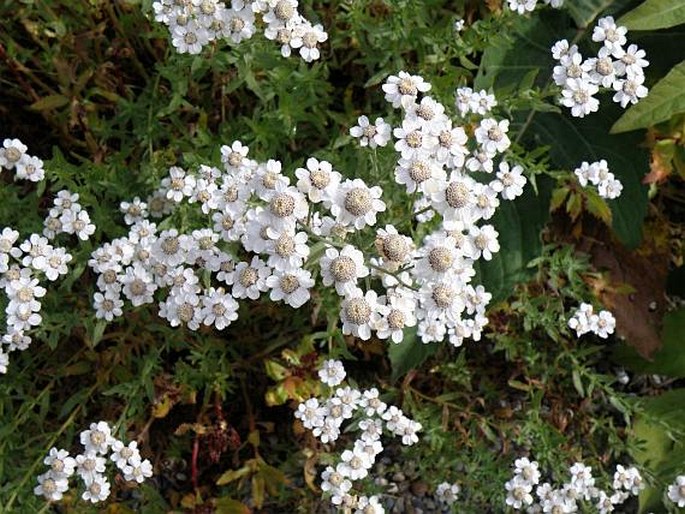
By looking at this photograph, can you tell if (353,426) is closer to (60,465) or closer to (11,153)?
(60,465)

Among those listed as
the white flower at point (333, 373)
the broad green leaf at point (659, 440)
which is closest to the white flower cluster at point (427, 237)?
the white flower at point (333, 373)

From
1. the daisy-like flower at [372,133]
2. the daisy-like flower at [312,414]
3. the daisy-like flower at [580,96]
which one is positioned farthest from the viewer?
the daisy-like flower at [312,414]

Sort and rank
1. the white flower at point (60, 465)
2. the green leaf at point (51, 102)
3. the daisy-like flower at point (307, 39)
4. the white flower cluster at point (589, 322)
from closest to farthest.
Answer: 1. the daisy-like flower at point (307, 39)
2. the white flower at point (60, 465)
3. the white flower cluster at point (589, 322)
4. the green leaf at point (51, 102)

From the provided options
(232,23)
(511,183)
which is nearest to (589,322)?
(511,183)

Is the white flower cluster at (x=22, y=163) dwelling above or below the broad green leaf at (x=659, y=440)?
above

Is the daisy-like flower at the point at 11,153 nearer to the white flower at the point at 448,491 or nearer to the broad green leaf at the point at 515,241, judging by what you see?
the broad green leaf at the point at 515,241

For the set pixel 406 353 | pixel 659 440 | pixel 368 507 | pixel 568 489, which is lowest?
pixel 659 440

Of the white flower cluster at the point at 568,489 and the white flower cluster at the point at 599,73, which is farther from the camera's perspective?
the white flower cluster at the point at 568,489
